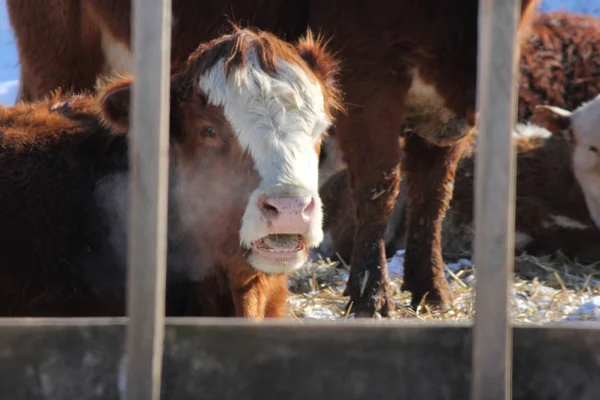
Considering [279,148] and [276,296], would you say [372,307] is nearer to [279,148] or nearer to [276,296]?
[276,296]

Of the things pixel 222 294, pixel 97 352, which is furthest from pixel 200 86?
pixel 97 352

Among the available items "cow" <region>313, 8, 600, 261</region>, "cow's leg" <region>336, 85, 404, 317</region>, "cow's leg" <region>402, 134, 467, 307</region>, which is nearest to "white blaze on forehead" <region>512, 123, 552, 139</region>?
"cow" <region>313, 8, 600, 261</region>

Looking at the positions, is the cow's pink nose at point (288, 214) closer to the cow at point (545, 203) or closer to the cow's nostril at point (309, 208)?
the cow's nostril at point (309, 208)

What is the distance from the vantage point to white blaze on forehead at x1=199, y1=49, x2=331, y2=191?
3332 mm

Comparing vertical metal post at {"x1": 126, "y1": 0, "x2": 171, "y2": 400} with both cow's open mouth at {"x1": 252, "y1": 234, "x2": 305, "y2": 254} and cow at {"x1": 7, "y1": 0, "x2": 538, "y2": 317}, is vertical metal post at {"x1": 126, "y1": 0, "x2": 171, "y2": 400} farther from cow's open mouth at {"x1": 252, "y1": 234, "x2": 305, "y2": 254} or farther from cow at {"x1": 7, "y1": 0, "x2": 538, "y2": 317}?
cow at {"x1": 7, "y1": 0, "x2": 538, "y2": 317}

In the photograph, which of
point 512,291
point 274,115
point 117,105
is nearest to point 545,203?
point 512,291

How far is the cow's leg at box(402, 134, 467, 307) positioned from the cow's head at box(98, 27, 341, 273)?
1.89 meters

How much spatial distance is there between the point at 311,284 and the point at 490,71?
3346mm

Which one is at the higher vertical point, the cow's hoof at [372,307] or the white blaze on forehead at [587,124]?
the white blaze on forehead at [587,124]

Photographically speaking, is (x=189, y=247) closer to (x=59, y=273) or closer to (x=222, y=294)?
(x=222, y=294)

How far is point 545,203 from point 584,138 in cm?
54

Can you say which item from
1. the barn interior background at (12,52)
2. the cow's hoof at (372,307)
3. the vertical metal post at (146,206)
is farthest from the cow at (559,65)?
the vertical metal post at (146,206)

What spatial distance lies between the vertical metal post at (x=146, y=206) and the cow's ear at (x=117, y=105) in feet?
3.21

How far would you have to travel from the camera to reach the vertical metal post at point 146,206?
253 cm
